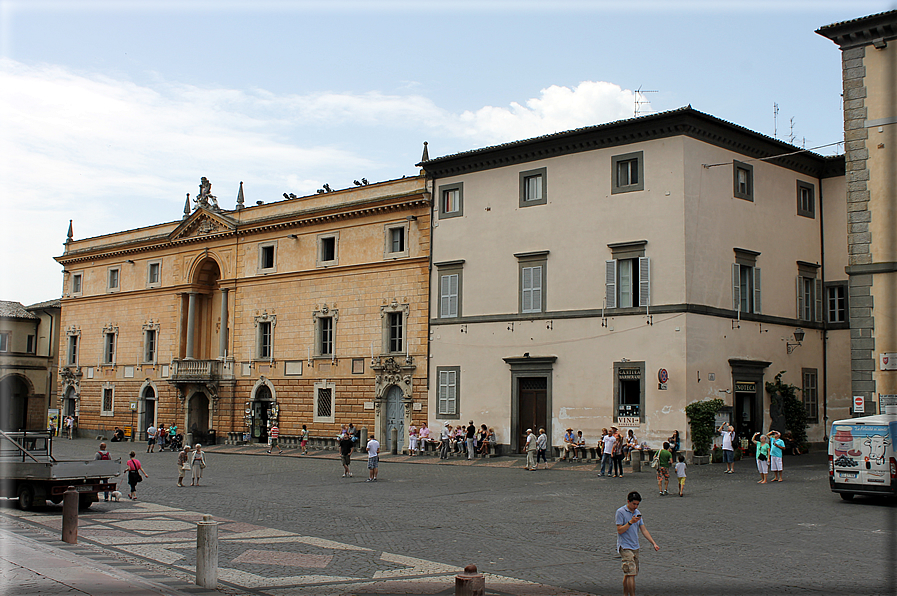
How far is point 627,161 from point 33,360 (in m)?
49.6

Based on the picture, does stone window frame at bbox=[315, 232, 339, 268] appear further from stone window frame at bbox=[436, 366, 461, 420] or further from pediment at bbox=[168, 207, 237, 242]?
stone window frame at bbox=[436, 366, 461, 420]

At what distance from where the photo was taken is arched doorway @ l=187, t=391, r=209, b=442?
154 ft

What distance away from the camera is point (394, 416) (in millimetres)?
38625

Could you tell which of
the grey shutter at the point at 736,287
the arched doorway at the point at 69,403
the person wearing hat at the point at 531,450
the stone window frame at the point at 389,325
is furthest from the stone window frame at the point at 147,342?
the grey shutter at the point at 736,287

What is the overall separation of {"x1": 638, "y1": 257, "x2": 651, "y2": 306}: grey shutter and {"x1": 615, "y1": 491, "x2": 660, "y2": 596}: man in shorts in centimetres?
2063

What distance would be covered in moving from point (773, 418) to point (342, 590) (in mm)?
25235

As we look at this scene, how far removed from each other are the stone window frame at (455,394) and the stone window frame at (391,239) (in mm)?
5612

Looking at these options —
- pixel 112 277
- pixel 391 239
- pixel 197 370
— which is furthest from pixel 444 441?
pixel 112 277

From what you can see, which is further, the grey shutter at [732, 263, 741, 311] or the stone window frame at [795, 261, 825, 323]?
the stone window frame at [795, 261, 825, 323]

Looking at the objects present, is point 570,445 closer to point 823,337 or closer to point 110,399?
point 823,337

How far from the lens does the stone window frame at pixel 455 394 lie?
35.8m

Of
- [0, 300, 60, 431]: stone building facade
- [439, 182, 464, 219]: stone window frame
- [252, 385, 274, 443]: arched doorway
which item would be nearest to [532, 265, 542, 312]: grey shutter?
[439, 182, 464, 219]: stone window frame

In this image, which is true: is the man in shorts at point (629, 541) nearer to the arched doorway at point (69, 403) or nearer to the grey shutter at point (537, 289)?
the grey shutter at point (537, 289)

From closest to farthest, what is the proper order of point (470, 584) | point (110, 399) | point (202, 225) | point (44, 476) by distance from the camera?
point (470, 584)
point (44, 476)
point (202, 225)
point (110, 399)
